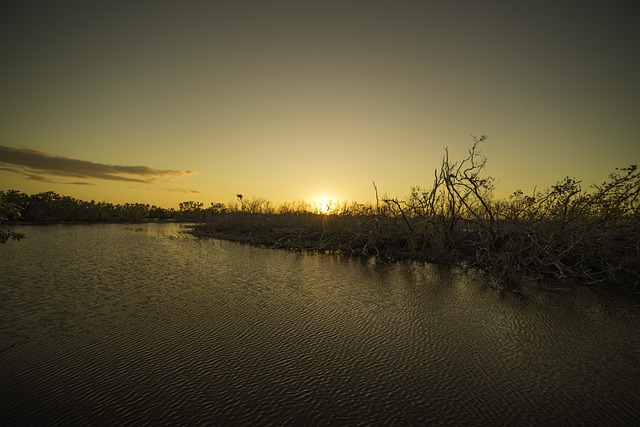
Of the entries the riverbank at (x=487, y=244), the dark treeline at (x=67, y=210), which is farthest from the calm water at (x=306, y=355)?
the dark treeline at (x=67, y=210)

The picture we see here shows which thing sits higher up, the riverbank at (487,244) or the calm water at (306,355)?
the riverbank at (487,244)

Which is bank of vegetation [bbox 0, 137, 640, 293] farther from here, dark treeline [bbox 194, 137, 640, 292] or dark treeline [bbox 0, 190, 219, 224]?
dark treeline [bbox 0, 190, 219, 224]

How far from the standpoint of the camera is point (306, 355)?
2646 mm

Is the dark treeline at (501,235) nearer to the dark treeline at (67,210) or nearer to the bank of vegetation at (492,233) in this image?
the bank of vegetation at (492,233)

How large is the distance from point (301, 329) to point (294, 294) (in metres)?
1.41

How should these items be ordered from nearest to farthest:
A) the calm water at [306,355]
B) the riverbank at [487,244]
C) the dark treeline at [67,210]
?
the calm water at [306,355]
the riverbank at [487,244]
the dark treeline at [67,210]

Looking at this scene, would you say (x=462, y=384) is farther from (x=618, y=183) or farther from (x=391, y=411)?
(x=618, y=183)

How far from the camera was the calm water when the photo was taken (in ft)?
6.26

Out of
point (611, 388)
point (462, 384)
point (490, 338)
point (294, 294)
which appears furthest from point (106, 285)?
point (611, 388)

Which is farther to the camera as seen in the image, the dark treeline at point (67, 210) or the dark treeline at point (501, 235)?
the dark treeline at point (67, 210)

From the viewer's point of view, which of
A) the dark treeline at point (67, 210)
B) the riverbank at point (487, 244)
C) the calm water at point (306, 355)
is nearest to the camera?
the calm water at point (306, 355)

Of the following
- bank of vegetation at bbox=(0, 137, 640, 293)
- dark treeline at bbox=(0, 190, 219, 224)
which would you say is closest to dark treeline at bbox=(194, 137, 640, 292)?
bank of vegetation at bbox=(0, 137, 640, 293)

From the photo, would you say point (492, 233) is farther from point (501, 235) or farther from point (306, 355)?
point (306, 355)

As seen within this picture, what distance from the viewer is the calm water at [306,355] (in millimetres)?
1909
